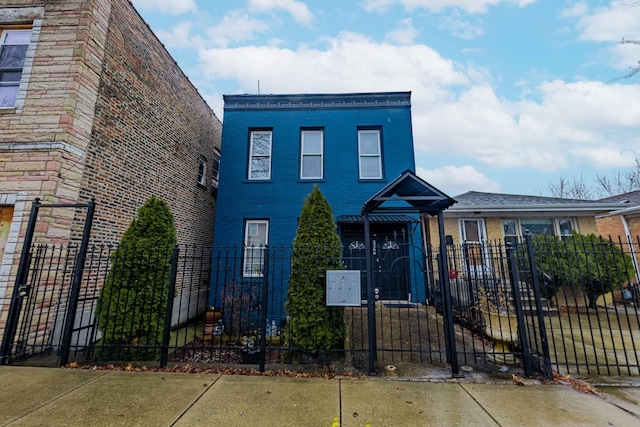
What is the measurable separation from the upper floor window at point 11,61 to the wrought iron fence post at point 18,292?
299 centimetres

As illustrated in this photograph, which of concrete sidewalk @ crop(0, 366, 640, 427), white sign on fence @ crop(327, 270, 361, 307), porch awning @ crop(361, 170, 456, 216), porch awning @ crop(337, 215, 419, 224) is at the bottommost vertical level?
concrete sidewalk @ crop(0, 366, 640, 427)

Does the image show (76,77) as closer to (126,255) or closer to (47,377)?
(126,255)

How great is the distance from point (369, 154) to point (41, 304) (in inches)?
366

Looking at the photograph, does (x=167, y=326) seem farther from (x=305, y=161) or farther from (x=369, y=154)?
(x=369, y=154)

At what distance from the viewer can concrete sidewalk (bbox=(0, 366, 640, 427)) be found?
290 cm

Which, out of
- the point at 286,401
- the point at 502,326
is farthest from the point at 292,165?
the point at 286,401

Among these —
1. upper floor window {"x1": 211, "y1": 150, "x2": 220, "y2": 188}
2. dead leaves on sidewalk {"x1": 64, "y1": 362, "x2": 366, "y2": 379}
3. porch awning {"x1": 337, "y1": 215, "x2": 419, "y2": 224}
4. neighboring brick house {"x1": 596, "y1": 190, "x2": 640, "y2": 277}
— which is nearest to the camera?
dead leaves on sidewalk {"x1": 64, "y1": 362, "x2": 366, "y2": 379}

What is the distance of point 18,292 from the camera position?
179 inches

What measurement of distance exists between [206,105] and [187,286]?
7.25 meters

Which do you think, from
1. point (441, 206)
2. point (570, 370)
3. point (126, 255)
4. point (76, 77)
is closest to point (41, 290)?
point (126, 255)

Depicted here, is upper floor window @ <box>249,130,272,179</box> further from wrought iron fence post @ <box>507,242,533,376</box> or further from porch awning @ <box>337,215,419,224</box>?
wrought iron fence post @ <box>507,242,533,376</box>

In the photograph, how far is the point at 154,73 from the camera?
8383 millimetres

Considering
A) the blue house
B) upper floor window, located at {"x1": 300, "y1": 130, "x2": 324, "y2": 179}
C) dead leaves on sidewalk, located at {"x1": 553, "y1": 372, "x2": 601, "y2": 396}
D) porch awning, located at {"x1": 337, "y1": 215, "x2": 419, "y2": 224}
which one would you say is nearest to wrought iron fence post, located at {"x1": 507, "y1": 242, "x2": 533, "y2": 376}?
dead leaves on sidewalk, located at {"x1": 553, "y1": 372, "x2": 601, "y2": 396}

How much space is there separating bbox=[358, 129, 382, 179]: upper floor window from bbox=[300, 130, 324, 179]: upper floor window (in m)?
1.44
